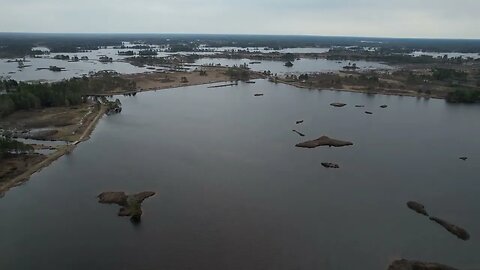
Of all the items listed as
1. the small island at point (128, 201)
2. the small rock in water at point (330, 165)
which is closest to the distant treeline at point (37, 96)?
the small island at point (128, 201)

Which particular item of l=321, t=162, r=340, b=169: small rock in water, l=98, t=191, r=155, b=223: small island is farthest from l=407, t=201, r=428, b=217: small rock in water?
l=98, t=191, r=155, b=223: small island

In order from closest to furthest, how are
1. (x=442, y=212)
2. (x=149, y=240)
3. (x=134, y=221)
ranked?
(x=149, y=240) < (x=134, y=221) < (x=442, y=212)

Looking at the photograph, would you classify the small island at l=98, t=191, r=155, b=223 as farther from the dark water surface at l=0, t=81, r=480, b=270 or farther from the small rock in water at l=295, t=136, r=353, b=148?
the small rock in water at l=295, t=136, r=353, b=148

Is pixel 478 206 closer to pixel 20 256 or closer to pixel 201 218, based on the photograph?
pixel 201 218

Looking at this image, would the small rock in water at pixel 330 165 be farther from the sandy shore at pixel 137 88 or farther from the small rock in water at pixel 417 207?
the sandy shore at pixel 137 88

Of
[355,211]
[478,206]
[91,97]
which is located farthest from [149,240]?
[91,97]

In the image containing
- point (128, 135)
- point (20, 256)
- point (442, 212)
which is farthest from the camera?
point (128, 135)

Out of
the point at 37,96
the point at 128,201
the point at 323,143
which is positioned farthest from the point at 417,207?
the point at 37,96
